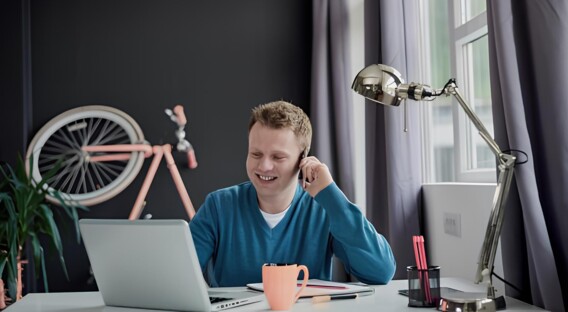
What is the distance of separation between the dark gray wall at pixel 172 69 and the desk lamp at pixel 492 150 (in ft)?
8.64

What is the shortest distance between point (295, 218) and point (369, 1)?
1304 mm

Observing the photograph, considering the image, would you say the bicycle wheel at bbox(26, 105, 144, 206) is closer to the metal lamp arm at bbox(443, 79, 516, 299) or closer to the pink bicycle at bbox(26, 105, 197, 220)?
the pink bicycle at bbox(26, 105, 197, 220)

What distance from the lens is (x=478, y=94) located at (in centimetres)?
260

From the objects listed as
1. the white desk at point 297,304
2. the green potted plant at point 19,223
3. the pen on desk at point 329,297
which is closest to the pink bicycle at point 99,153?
the green potted plant at point 19,223

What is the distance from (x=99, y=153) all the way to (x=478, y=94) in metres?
2.26

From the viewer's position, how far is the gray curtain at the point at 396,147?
2682mm

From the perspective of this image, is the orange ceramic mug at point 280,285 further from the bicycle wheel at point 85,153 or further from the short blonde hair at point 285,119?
the bicycle wheel at point 85,153

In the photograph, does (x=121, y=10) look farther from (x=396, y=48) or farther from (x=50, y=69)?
(x=396, y=48)

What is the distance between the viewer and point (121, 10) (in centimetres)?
416

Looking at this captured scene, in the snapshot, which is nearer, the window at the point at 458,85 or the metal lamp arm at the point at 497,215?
the metal lamp arm at the point at 497,215

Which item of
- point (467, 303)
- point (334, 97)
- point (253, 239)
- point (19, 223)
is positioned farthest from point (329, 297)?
point (19, 223)

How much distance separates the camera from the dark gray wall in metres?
4.11

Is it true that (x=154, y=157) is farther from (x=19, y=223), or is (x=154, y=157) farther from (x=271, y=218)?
(x=271, y=218)

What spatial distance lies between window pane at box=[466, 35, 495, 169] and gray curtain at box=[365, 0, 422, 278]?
21 cm
